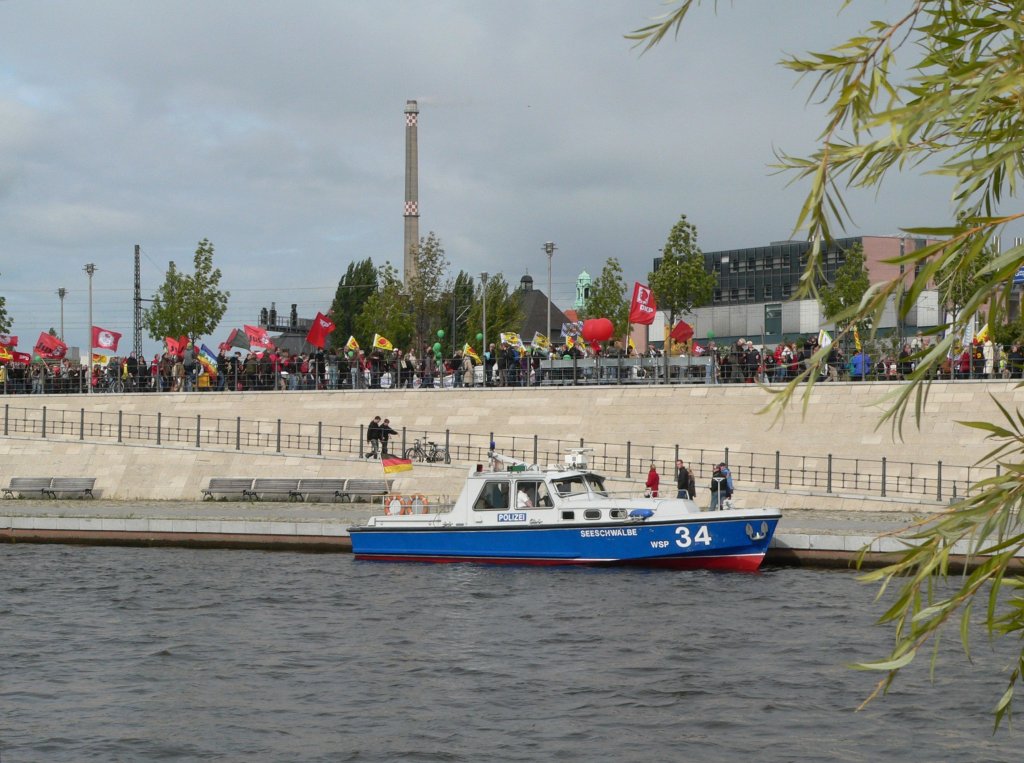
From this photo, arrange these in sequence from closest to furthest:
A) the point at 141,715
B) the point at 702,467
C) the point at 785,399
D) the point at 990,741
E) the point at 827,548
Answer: the point at 785,399 → the point at 990,741 → the point at 141,715 → the point at 827,548 → the point at 702,467

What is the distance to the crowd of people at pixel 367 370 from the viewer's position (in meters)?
36.8

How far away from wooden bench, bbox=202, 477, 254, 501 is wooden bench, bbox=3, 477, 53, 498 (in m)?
4.73

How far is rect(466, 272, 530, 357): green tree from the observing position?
79.8 m

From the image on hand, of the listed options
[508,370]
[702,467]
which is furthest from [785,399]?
[508,370]

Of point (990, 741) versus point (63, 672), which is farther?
point (63, 672)

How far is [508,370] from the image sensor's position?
39.5 meters

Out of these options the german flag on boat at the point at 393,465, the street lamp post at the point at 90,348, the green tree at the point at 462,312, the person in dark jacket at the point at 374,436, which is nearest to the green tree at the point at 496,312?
the green tree at the point at 462,312

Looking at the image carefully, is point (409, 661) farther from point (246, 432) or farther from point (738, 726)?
point (246, 432)

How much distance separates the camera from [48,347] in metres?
50.2

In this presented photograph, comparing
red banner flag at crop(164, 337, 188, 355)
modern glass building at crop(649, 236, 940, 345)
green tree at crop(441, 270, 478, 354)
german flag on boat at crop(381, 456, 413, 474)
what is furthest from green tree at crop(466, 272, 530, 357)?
german flag on boat at crop(381, 456, 413, 474)

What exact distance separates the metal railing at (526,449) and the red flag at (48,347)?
780 centimetres

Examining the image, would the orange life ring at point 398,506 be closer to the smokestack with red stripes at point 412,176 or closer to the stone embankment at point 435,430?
the stone embankment at point 435,430

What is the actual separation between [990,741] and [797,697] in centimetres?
249

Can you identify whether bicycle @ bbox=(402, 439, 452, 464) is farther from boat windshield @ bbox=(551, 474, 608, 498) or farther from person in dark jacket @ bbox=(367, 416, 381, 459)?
boat windshield @ bbox=(551, 474, 608, 498)
